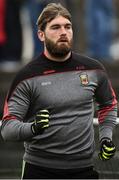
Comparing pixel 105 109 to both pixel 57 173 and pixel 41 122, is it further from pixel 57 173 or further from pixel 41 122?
pixel 41 122

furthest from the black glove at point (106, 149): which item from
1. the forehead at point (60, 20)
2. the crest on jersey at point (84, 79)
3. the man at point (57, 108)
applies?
the forehead at point (60, 20)

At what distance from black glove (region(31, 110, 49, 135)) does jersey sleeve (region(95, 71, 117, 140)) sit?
1.96ft

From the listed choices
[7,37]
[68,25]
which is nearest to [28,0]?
[7,37]

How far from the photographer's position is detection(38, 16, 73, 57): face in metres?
6.46

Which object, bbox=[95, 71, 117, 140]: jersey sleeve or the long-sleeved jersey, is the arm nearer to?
bbox=[95, 71, 117, 140]: jersey sleeve

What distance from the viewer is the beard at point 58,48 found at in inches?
254

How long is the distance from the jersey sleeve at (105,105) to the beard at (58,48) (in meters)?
0.29

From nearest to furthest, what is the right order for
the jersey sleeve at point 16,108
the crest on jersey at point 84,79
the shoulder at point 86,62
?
the jersey sleeve at point 16,108 → the crest on jersey at point 84,79 → the shoulder at point 86,62

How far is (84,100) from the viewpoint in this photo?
6.48m

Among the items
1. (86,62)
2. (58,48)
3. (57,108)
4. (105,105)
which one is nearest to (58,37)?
(58,48)

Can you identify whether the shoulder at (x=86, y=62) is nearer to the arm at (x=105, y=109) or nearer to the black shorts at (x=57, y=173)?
the arm at (x=105, y=109)

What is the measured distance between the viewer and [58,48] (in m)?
6.47

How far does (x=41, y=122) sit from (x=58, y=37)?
0.64 metres

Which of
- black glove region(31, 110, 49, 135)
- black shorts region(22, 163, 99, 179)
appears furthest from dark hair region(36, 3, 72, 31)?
black shorts region(22, 163, 99, 179)
